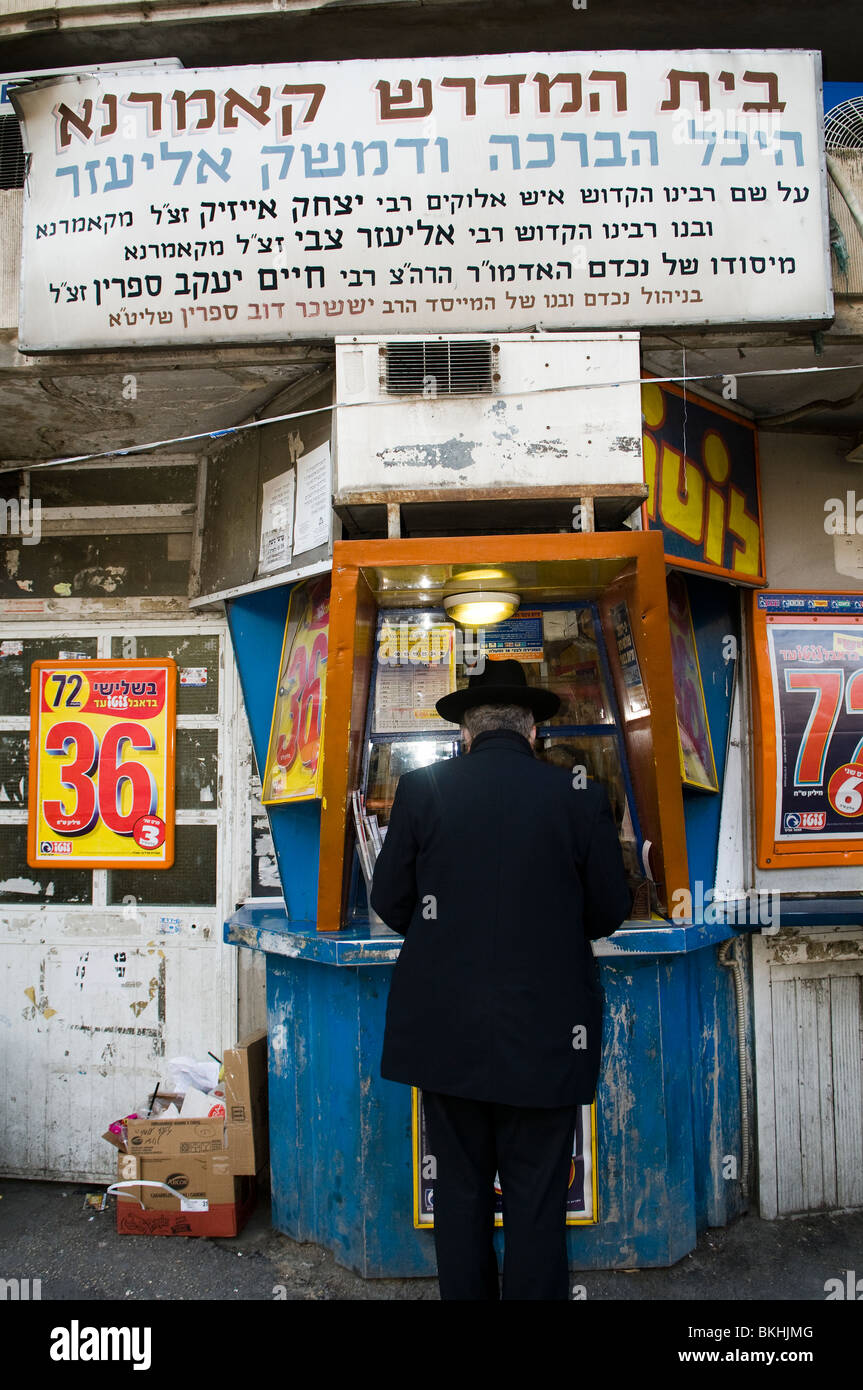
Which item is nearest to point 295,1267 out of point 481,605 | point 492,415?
point 481,605

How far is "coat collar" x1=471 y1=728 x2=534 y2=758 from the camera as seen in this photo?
277cm

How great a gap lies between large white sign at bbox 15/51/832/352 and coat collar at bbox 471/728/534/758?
1.70 meters

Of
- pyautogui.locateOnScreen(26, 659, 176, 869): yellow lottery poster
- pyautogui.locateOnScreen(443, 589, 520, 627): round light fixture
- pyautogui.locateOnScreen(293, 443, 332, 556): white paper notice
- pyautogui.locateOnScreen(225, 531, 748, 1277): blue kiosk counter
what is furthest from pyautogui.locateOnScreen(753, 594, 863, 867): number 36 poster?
pyautogui.locateOnScreen(26, 659, 176, 869): yellow lottery poster

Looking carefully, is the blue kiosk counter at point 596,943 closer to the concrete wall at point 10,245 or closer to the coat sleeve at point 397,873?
the coat sleeve at point 397,873

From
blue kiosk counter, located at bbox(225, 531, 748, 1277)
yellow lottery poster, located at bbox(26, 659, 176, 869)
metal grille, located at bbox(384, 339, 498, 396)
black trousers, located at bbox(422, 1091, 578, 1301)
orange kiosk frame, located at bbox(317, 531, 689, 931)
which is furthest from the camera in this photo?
yellow lottery poster, located at bbox(26, 659, 176, 869)

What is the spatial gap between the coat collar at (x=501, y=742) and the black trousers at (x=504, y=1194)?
105 centimetres

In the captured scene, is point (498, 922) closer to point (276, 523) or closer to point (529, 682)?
point (529, 682)

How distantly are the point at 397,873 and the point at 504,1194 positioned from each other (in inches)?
38.2

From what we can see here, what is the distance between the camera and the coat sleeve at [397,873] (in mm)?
2709

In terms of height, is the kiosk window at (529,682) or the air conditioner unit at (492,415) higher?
the air conditioner unit at (492,415)

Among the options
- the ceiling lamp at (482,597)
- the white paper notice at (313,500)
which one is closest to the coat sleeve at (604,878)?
the ceiling lamp at (482,597)

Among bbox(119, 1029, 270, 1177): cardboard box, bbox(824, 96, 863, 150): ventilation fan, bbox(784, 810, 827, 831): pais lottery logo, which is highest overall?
bbox(824, 96, 863, 150): ventilation fan

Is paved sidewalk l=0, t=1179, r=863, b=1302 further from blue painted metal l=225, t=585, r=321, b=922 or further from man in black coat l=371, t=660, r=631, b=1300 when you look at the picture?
blue painted metal l=225, t=585, r=321, b=922
